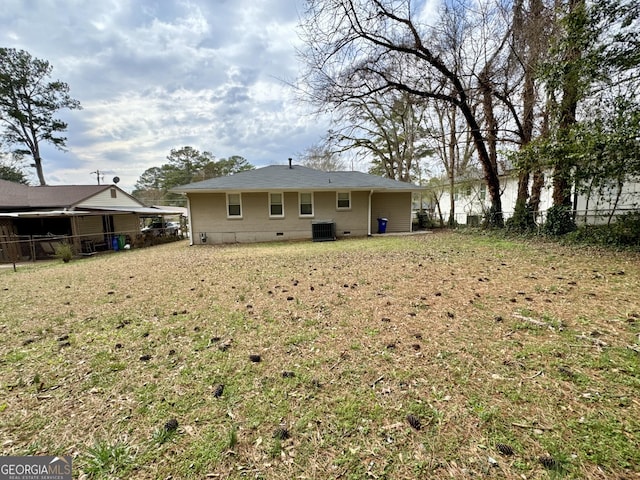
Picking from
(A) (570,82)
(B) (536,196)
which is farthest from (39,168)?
(B) (536,196)

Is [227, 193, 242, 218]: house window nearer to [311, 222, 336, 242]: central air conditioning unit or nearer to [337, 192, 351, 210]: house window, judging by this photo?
[311, 222, 336, 242]: central air conditioning unit

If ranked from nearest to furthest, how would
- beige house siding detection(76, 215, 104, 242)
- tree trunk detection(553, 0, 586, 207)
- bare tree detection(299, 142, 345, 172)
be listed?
1. tree trunk detection(553, 0, 586, 207)
2. beige house siding detection(76, 215, 104, 242)
3. bare tree detection(299, 142, 345, 172)

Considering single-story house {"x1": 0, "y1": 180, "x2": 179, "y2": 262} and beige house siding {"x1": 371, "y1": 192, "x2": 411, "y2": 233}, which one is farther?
beige house siding {"x1": 371, "y1": 192, "x2": 411, "y2": 233}

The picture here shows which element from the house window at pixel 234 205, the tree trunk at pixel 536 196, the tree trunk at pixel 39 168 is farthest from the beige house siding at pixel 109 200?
the tree trunk at pixel 536 196

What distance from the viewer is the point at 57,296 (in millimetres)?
5176

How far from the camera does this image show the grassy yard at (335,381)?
163cm

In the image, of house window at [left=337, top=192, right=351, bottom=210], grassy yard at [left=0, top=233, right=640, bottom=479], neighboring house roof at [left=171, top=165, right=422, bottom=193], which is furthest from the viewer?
house window at [left=337, top=192, right=351, bottom=210]

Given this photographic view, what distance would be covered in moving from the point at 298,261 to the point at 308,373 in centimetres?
528

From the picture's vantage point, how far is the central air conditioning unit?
12625mm

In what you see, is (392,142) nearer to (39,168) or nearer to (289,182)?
(289,182)

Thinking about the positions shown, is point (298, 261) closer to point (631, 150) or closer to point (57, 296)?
point (57, 296)

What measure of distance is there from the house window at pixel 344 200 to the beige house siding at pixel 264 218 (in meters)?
0.17

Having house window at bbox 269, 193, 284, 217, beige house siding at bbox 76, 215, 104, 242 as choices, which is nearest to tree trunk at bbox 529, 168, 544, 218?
house window at bbox 269, 193, 284, 217

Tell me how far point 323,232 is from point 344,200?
7.90 ft
